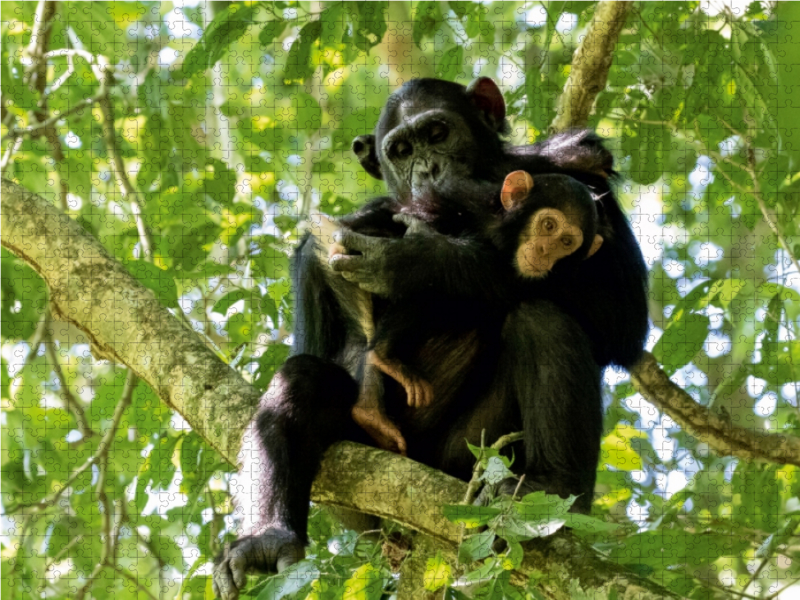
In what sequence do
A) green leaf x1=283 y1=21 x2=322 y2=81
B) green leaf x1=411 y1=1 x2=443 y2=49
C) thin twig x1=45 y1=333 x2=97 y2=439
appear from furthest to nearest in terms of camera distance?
thin twig x1=45 y1=333 x2=97 y2=439
green leaf x1=411 y1=1 x2=443 y2=49
green leaf x1=283 y1=21 x2=322 y2=81

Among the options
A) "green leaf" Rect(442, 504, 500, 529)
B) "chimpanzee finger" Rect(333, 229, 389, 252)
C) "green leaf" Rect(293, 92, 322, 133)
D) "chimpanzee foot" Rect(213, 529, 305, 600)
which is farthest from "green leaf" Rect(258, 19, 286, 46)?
"green leaf" Rect(442, 504, 500, 529)

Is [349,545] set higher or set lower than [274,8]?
lower

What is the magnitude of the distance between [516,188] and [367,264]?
772 millimetres

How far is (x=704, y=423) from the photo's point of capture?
5.25 m

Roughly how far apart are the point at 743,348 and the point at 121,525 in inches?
148

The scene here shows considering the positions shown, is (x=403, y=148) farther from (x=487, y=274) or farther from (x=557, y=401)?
(x=557, y=401)

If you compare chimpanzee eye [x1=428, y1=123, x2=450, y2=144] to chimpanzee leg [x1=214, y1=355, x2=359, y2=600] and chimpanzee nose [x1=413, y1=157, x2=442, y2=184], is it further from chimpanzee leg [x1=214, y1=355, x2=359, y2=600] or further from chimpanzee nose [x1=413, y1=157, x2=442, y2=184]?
chimpanzee leg [x1=214, y1=355, x2=359, y2=600]

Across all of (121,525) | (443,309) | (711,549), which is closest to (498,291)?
(443,309)

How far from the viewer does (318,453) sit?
Answer: 4.04 metres

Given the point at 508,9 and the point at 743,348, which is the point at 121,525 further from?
the point at 508,9

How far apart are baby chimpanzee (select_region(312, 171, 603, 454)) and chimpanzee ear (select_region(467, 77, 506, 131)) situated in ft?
2.74

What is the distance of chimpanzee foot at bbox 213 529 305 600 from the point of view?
3.79 m

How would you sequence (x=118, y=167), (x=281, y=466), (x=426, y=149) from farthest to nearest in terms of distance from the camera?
1. (x=118, y=167)
2. (x=426, y=149)
3. (x=281, y=466)

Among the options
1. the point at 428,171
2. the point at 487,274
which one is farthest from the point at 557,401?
the point at 428,171
